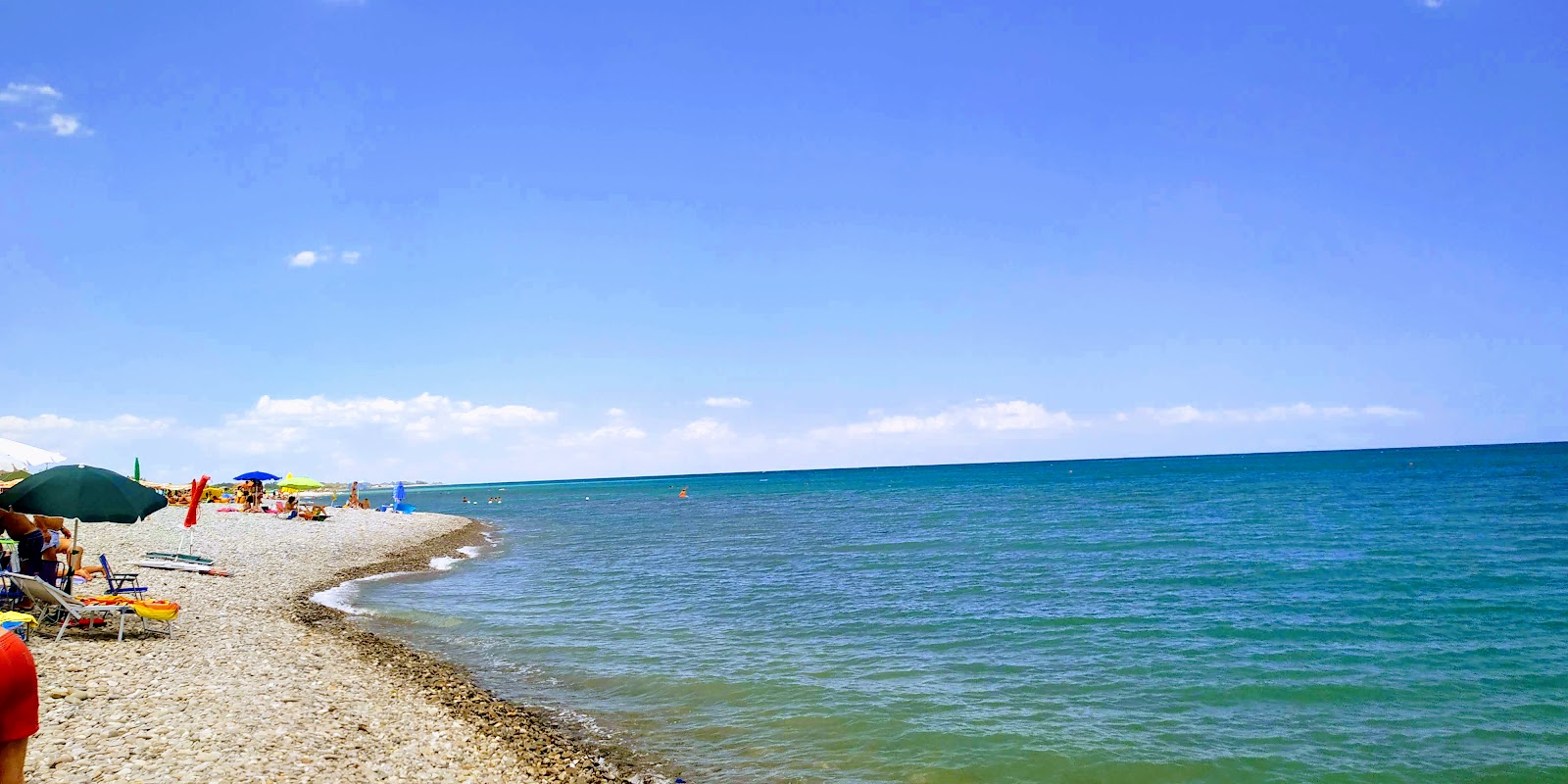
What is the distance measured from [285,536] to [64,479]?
85.6ft

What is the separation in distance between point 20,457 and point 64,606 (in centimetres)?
637

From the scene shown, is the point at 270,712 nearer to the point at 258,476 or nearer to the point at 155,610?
the point at 155,610

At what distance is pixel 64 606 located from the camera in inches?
502

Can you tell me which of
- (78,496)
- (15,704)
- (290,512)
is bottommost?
(290,512)

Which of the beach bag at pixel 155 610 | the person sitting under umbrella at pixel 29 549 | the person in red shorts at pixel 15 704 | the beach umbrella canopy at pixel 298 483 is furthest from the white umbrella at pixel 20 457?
the beach umbrella canopy at pixel 298 483

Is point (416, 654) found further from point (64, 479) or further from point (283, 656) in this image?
point (64, 479)

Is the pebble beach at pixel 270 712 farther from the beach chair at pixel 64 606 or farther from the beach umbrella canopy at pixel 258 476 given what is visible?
the beach umbrella canopy at pixel 258 476

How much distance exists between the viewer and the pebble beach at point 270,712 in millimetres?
8703

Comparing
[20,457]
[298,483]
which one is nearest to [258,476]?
[298,483]

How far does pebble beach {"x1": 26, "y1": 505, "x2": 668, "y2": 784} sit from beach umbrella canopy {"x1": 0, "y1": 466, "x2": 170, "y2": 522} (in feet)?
6.19

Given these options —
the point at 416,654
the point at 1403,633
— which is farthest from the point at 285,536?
the point at 1403,633

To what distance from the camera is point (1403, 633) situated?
59.6 feet

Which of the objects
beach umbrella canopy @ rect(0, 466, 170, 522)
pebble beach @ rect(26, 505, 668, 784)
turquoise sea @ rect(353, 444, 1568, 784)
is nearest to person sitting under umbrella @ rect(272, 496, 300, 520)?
turquoise sea @ rect(353, 444, 1568, 784)

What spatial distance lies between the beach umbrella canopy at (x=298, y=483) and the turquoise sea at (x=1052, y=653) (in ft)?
56.0
